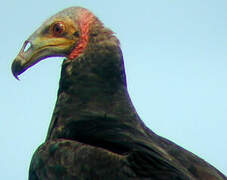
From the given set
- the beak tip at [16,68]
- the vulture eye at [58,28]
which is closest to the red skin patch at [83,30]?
the vulture eye at [58,28]

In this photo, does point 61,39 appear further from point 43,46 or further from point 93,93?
point 93,93

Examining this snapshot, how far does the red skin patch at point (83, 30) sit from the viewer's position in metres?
5.69

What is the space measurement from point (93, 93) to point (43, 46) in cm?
62

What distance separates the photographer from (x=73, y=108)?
17.8 ft

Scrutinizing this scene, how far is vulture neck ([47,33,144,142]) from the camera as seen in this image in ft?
17.4

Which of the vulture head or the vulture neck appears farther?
the vulture head

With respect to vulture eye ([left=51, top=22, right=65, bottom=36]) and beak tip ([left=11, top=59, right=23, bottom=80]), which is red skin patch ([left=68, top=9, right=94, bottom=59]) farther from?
beak tip ([left=11, top=59, right=23, bottom=80])

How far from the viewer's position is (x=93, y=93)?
5.43 m

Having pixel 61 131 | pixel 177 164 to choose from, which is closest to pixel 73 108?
pixel 61 131

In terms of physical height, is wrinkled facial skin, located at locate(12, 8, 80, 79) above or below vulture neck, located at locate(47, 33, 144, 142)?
above

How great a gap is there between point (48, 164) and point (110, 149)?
1.53 ft

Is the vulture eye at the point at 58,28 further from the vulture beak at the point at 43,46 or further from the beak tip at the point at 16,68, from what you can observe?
the beak tip at the point at 16,68

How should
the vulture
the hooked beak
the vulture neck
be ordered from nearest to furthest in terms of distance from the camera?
the vulture, the vulture neck, the hooked beak

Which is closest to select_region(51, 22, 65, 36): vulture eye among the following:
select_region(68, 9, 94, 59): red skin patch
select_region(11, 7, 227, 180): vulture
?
select_region(11, 7, 227, 180): vulture
